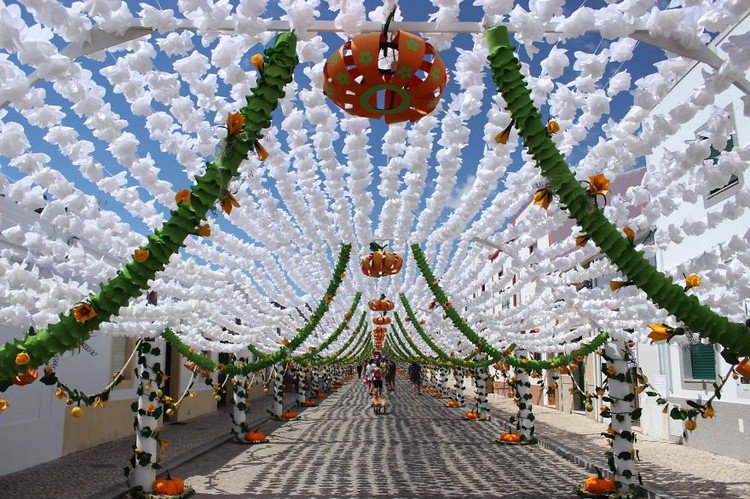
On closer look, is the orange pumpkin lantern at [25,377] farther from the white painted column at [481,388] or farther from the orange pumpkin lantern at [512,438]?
the white painted column at [481,388]

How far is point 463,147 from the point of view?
20.2 ft

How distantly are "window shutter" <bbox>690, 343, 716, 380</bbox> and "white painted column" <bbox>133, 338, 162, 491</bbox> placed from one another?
33.5 feet

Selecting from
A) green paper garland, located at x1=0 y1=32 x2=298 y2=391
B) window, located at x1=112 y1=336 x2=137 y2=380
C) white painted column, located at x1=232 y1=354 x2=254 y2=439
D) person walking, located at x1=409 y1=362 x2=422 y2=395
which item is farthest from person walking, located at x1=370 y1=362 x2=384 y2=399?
green paper garland, located at x1=0 y1=32 x2=298 y2=391

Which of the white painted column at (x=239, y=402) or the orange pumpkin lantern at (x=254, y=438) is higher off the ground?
the white painted column at (x=239, y=402)

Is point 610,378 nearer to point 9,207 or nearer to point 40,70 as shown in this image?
point 40,70

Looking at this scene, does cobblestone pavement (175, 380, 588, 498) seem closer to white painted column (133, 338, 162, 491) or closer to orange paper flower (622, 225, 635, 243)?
white painted column (133, 338, 162, 491)

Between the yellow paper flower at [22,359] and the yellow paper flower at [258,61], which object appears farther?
the yellow paper flower at [258,61]

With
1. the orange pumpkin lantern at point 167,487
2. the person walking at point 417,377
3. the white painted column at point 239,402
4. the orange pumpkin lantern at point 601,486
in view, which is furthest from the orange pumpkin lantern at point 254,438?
the person walking at point 417,377

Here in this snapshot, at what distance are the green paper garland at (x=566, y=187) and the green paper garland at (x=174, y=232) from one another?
4.62 feet

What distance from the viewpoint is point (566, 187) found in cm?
408

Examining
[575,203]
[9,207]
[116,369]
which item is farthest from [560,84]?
[116,369]

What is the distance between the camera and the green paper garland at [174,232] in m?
3.82

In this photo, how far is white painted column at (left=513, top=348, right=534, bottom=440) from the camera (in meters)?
13.3

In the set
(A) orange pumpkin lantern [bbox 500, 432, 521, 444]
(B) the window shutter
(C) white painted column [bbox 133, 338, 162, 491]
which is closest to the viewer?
(C) white painted column [bbox 133, 338, 162, 491]
